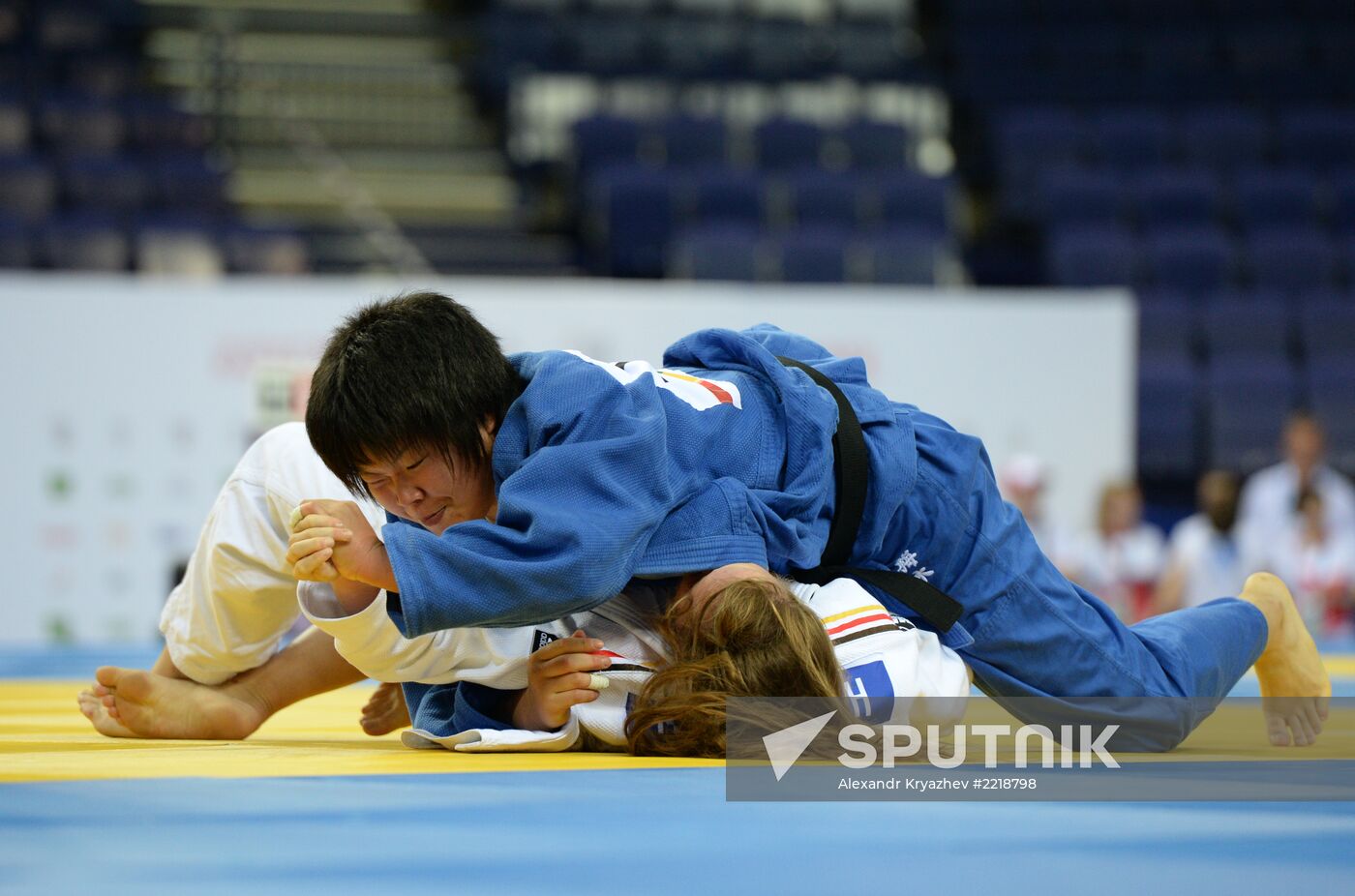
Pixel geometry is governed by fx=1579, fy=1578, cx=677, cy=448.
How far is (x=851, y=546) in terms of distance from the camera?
6.21 ft

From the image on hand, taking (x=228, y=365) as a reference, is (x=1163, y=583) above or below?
below

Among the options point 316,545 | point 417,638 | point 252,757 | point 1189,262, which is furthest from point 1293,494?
point 316,545

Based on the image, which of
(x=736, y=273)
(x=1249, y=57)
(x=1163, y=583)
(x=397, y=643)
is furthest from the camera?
(x=1249, y=57)

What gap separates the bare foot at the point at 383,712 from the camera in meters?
2.22

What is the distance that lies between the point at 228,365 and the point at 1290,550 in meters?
4.24

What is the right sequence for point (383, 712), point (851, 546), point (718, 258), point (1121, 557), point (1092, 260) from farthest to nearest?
point (1092, 260), point (718, 258), point (1121, 557), point (383, 712), point (851, 546)

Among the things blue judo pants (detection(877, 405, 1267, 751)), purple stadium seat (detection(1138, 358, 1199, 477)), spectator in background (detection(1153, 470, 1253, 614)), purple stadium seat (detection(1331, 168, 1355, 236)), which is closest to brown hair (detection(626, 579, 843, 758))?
blue judo pants (detection(877, 405, 1267, 751))

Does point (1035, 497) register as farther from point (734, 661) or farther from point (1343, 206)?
point (734, 661)

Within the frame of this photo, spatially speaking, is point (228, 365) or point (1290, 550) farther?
point (1290, 550)

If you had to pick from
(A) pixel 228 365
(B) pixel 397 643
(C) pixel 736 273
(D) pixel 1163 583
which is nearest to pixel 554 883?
(B) pixel 397 643

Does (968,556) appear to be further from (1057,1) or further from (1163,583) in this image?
(1057,1)

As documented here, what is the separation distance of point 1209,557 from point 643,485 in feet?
16.3

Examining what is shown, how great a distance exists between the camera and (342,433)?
164cm

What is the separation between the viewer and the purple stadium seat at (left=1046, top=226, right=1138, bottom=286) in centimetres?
745
